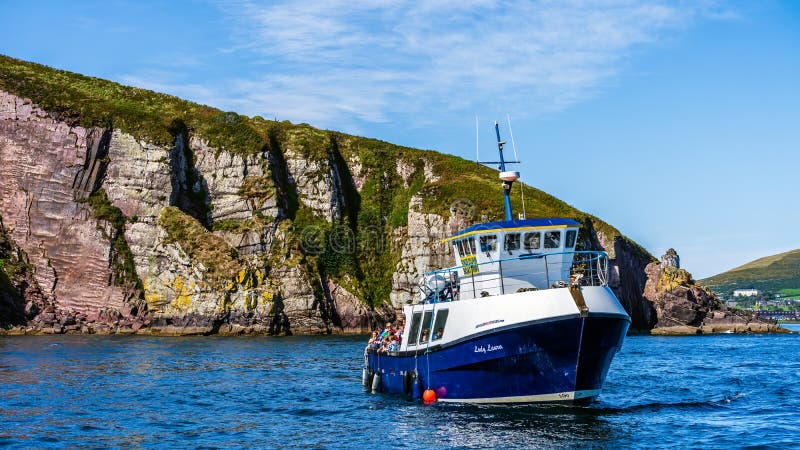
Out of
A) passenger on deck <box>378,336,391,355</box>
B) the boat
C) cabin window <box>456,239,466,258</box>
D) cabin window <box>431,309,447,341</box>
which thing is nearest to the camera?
the boat

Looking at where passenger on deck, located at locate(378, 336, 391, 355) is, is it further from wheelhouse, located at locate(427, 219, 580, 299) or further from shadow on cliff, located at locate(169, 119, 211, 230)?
shadow on cliff, located at locate(169, 119, 211, 230)

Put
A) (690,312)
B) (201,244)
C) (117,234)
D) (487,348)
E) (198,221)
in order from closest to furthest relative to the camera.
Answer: (487,348), (117,234), (201,244), (198,221), (690,312)

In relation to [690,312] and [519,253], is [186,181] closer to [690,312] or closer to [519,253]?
[690,312]

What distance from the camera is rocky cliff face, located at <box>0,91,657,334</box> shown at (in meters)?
86.6

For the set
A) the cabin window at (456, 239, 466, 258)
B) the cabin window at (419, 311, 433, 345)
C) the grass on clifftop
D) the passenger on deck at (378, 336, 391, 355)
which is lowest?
the passenger on deck at (378, 336, 391, 355)

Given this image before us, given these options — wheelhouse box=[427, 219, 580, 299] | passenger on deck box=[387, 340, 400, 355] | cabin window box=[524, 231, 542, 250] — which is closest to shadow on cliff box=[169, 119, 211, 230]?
passenger on deck box=[387, 340, 400, 355]

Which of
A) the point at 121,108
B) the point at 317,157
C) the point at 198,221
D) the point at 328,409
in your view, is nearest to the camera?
the point at 328,409

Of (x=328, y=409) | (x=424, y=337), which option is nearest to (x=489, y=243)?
(x=424, y=337)

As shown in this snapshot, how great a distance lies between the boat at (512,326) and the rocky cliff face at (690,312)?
77.3 meters

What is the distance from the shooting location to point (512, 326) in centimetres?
2775

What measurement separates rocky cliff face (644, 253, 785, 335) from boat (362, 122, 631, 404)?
254 feet

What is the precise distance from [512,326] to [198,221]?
7456cm

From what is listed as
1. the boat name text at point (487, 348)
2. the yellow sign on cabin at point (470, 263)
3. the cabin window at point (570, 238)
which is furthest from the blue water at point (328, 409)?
the cabin window at point (570, 238)

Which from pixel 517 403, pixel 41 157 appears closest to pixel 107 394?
pixel 517 403
